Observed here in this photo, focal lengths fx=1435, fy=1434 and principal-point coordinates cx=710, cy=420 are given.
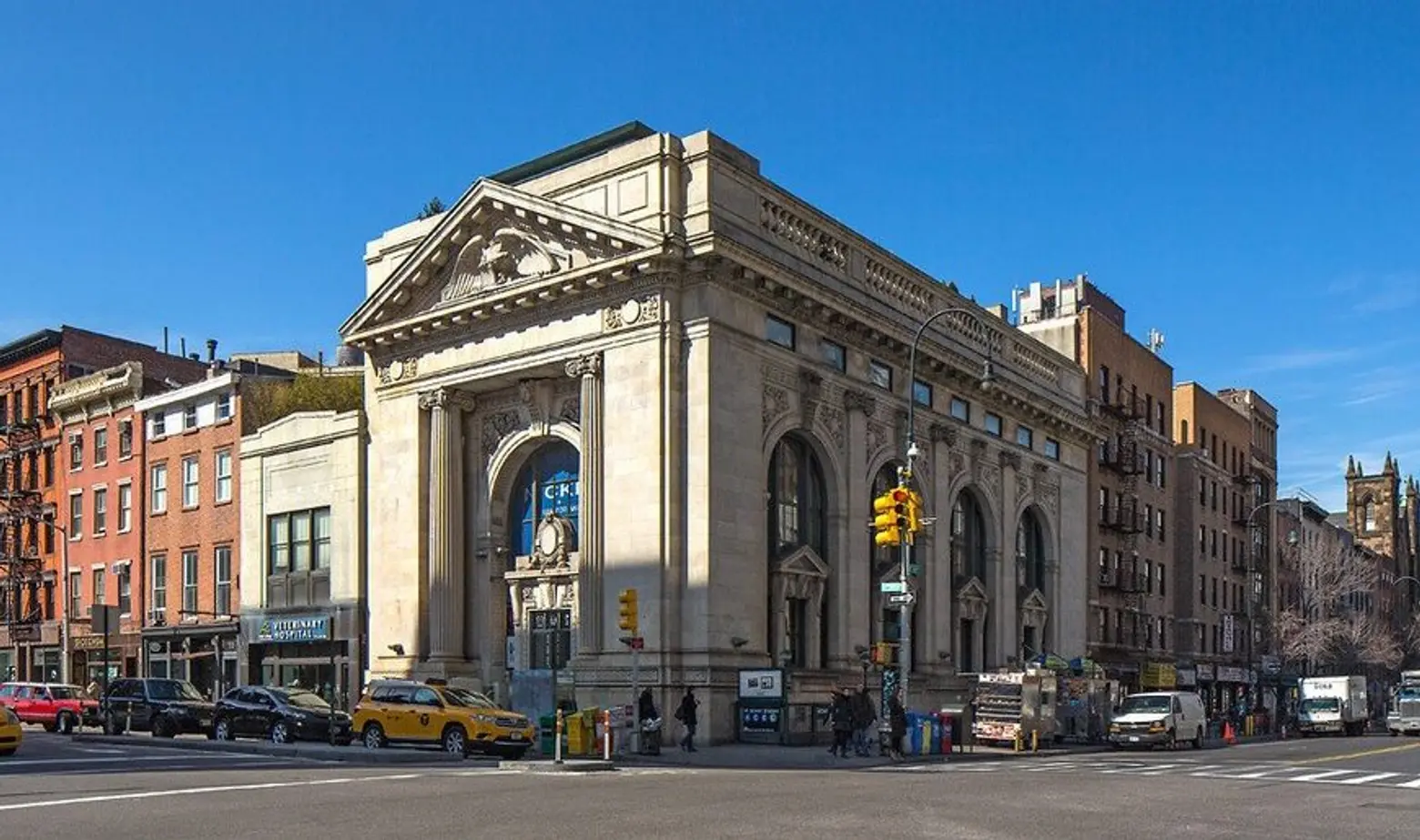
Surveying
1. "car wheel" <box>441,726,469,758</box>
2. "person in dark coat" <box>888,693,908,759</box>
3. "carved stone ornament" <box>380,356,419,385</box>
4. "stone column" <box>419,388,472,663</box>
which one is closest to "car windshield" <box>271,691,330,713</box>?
"stone column" <box>419,388,472,663</box>

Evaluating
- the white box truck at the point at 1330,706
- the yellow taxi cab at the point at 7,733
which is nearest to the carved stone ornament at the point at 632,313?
the yellow taxi cab at the point at 7,733

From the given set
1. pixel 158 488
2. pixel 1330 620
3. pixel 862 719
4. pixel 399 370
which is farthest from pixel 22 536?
pixel 1330 620

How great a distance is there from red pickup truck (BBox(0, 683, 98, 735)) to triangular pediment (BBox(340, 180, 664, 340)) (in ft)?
46.1

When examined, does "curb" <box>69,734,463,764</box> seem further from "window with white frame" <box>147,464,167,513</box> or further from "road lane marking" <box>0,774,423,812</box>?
"window with white frame" <box>147,464,167,513</box>

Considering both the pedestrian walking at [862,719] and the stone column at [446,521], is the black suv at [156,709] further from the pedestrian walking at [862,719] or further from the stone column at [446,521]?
the pedestrian walking at [862,719]

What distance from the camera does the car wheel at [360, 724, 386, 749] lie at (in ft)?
112

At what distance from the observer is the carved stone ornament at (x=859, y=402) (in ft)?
144

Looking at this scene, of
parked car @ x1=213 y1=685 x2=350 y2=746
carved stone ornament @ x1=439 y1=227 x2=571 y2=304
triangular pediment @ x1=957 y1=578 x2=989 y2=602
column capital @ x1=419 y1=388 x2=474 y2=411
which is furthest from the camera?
triangular pediment @ x1=957 y1=578 x2=989 y2=602

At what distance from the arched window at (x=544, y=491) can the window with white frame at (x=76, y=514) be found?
2731 centimetres

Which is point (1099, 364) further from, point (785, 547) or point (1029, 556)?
point (785, 547)

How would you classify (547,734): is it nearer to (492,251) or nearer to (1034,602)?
(492,251)

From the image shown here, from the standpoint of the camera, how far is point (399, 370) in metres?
45.9

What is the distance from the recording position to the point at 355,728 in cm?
3494

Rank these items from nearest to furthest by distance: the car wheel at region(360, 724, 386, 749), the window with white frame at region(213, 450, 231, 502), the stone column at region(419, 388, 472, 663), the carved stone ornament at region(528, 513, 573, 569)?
the car wheel at region(360, 724, 386, 749) → the carved stone ornament at region(528, 513, 573, 569) → the stone column at region(419, 388, 472, 663) → the window with white frame at region(213, 450, 231, 502)
